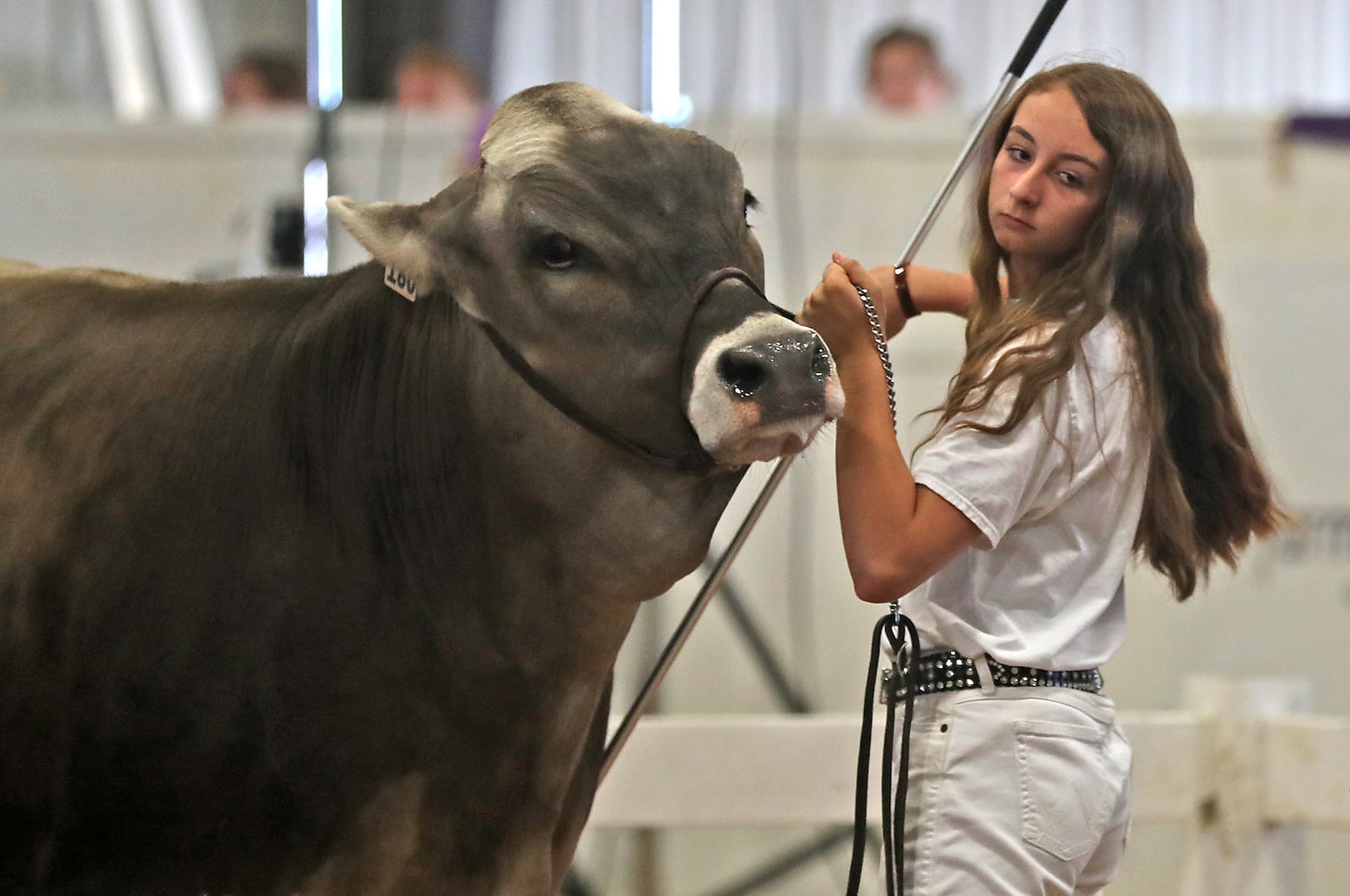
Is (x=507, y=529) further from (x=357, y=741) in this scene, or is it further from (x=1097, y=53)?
(x=1097, y=53)

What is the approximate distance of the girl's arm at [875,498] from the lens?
56.5 inches

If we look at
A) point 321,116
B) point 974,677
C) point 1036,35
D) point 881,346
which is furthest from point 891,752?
point 321,116

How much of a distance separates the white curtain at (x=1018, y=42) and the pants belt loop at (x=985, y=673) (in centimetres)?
325

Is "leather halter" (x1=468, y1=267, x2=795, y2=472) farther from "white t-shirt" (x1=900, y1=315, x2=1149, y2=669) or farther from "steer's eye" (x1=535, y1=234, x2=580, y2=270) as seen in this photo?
"white t-shirt" (x1=900, y1=315, x2=1149, y2=669)

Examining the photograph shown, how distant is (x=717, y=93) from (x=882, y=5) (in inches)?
26.5

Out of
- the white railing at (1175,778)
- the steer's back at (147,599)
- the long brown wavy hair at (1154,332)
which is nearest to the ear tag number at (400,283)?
the steer's back at (147,599)

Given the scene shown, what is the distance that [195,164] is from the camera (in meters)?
3.51

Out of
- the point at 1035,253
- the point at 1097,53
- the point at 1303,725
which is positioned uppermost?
Result: the point at 1097,53

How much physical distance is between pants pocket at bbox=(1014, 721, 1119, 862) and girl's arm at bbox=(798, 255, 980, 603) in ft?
0.64

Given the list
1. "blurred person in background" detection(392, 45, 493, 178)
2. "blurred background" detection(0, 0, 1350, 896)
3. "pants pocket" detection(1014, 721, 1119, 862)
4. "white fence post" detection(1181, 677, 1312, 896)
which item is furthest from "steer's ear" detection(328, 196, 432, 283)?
"blurred person in background" detection(392, 45, 493, 178)

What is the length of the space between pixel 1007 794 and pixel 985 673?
120 millimetres

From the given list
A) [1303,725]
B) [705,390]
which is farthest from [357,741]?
[1303,725]

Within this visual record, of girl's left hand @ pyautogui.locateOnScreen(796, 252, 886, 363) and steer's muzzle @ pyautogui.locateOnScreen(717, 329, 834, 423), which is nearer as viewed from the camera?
steer's muzzle @ pyautogui.locateOnScreen(717, 329, 834, 423)

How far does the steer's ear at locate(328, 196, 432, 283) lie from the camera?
4.88 ft
